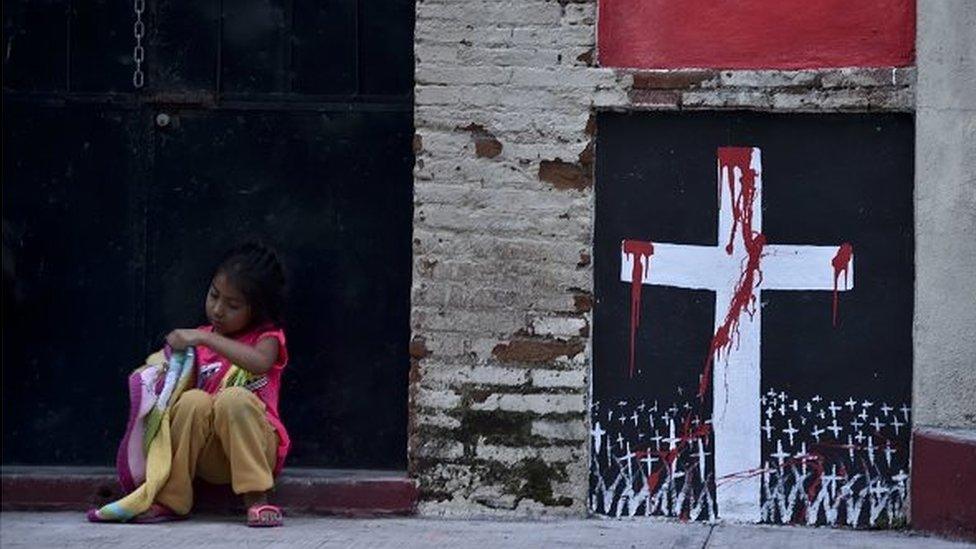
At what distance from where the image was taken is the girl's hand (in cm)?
727

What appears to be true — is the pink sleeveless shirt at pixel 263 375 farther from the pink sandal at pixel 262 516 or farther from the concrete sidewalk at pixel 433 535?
the concrete sidewalk at pixel 433 535

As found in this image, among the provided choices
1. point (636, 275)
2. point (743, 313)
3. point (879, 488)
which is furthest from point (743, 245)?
point (879, 488)

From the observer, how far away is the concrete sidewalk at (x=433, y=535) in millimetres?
6838

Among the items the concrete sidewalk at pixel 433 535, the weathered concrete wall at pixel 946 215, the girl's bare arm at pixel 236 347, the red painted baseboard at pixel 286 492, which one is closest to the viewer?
the concrete sidewalk at pixel 433 535

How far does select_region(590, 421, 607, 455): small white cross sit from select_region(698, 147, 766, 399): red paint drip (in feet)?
1.37

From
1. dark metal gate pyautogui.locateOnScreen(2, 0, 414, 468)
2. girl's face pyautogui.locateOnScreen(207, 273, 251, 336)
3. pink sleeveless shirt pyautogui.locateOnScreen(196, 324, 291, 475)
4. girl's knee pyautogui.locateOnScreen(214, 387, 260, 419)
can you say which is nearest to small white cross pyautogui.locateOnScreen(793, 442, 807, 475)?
dark metal gate pyautogui.locateOnScreen(2, 0, 414, 468)

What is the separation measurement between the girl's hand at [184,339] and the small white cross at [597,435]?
4.79 feet

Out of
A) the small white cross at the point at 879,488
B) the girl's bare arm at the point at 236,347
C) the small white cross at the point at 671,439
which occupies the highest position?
the girl's bare arm at the point at 236,347

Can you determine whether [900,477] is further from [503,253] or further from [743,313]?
[503,253]

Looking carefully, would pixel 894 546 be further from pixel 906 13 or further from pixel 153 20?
Result: pixel 153 20

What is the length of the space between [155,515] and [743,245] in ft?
7.66

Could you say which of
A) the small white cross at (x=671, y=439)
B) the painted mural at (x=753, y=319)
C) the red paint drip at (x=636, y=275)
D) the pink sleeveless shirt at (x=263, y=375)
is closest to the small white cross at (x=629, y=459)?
the painted mural at (x=753, y=319)

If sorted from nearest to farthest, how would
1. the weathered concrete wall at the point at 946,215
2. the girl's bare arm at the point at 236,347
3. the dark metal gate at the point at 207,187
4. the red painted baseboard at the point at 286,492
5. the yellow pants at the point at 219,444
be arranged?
the weathered concrete wall at the point at 946,215
the yellow pants at the point at 219,444
the girl's bare arm at the point at 236,347
the red painted baseboard at the point at 286,492
the dark metal gate at the point at 207,187

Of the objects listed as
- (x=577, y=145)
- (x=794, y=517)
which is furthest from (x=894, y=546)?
(x=577, y=145)
